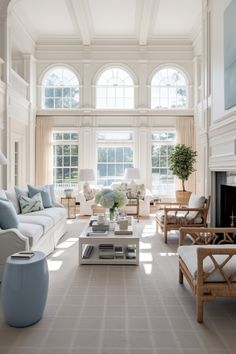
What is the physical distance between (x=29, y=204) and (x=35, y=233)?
1.65 meters

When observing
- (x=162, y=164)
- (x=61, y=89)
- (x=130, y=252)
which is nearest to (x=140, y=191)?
(x=162, y=164)

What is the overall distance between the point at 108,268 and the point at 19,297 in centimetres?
173

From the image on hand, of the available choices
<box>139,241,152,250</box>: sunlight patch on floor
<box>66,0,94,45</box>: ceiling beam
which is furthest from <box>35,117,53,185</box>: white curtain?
<box>139,241,152,250</box>: sunlight patch on floor

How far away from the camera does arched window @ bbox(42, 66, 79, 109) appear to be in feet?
32.4

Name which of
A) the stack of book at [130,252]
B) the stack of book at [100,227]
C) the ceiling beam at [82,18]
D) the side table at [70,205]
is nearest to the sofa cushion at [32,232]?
the stack of book at [100,227]

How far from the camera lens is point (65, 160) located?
9.89m

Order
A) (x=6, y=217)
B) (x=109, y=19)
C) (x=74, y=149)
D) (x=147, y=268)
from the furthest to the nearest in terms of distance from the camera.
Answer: (x=74, y=149) < (x=109, y=19) < (x=147, y=268) < (x=6, y=217)

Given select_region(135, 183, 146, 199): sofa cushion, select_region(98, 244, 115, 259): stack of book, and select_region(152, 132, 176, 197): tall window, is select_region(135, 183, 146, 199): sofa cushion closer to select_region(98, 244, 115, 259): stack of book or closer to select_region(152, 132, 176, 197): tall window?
select_region(152, 132, 176, 197): tall window

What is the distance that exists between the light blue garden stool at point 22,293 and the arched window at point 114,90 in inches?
311

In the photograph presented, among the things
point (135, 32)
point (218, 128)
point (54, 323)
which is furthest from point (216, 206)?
point (135, 32)

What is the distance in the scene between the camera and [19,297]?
253cm

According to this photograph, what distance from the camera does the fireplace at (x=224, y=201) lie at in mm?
5055

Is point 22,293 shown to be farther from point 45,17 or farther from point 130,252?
point 45,17

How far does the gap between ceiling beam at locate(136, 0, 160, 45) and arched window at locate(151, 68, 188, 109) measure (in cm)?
119
